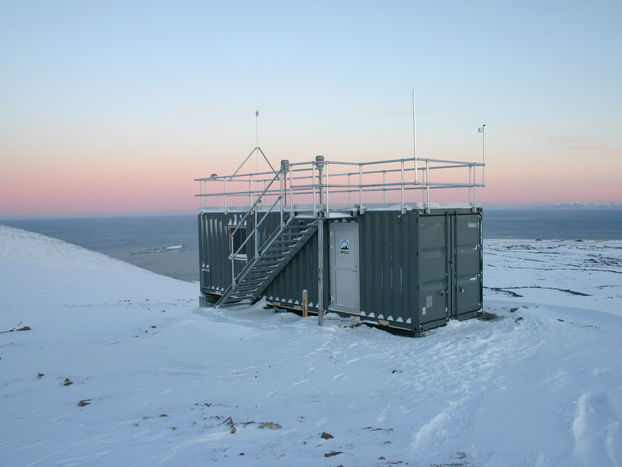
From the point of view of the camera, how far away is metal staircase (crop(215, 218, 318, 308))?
45.8 feet

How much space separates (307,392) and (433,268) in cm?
535

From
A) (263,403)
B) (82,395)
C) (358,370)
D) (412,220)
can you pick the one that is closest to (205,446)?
(263,403)

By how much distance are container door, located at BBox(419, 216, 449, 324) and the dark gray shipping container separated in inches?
0.8

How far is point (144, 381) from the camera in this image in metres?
9.27

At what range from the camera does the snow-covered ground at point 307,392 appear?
6207 mm

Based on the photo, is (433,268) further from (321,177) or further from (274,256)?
(274,256)

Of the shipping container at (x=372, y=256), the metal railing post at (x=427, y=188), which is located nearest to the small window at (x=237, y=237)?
the shipping container at (x=372, y=256)

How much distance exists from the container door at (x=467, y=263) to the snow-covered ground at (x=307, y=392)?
0.62 metres

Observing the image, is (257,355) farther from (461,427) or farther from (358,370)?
(461,427)

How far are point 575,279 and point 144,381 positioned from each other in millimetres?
25069

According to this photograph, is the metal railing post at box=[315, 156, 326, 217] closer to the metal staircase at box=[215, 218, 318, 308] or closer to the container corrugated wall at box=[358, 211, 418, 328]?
the metal staircase at box=[215, 218, 318, 308]

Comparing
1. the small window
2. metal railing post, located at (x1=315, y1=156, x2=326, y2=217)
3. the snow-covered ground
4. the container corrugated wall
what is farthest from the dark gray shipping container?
the small window

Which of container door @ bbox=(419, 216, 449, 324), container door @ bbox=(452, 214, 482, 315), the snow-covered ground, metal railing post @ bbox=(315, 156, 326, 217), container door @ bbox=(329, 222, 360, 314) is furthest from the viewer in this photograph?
container door @ bbox=(329, 222, 360, 314)

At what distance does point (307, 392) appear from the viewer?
852 cm
